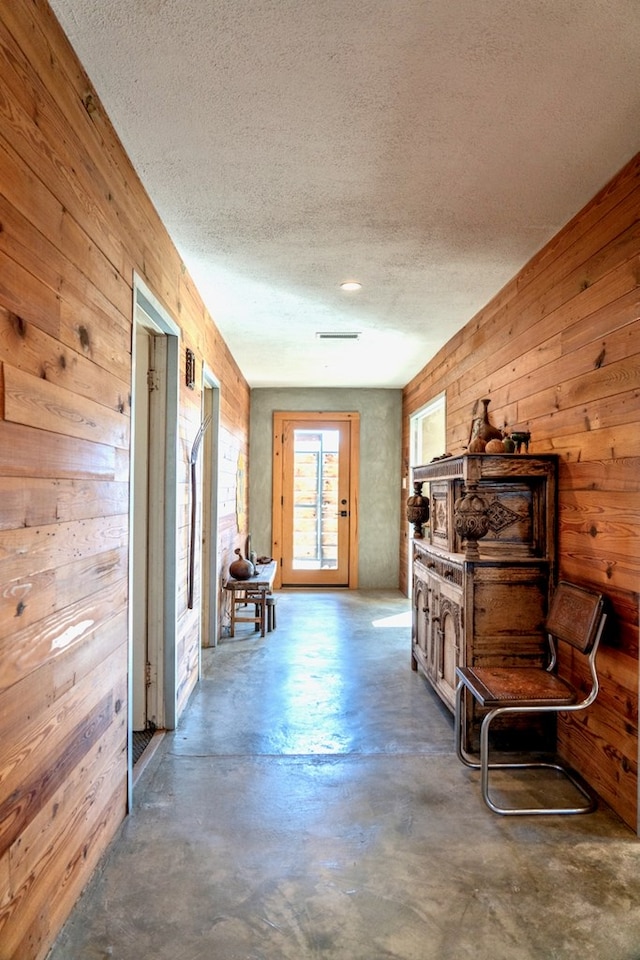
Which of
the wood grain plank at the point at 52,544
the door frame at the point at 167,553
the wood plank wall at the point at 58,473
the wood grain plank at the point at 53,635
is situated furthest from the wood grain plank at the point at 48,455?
the door frame at the point at 167,553

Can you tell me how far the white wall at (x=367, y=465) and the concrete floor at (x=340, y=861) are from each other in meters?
4.03

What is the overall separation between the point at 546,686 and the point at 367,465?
4871mm

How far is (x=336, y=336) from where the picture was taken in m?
4.65

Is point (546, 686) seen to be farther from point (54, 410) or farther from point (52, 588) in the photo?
point (54, 410)

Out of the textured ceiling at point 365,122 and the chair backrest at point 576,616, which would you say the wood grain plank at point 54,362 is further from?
the chair backrest at point 576,616

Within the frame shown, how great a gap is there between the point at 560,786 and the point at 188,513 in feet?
7.87

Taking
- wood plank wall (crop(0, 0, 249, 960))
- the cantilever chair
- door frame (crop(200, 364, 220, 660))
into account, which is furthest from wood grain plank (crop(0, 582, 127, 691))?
door frame (crop(200, 364, 220, 660))

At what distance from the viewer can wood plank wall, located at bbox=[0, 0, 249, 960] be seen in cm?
127

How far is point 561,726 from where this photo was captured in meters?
2.67

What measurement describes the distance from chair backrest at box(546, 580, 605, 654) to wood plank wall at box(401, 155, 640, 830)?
8cm

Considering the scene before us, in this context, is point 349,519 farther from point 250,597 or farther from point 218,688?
point 218,688

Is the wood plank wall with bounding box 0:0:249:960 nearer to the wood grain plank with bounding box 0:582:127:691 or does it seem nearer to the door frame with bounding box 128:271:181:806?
the wood grain plank with bounding box 0:582:127:691

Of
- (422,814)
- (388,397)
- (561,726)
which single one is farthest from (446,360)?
(422,814)

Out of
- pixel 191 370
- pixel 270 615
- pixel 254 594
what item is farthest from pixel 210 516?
pixel 191 370
